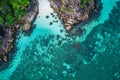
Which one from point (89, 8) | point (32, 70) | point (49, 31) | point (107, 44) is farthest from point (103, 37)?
point (32, 70)

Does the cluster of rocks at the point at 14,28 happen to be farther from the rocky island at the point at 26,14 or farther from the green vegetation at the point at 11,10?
the green vegetation at the point at 11,10

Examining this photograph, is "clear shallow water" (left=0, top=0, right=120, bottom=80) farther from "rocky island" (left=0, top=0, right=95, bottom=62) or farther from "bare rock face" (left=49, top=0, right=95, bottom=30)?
"bare rock face" (left=49, top=0, right=95, bottom=30)

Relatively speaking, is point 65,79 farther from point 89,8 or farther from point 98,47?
point 89,8

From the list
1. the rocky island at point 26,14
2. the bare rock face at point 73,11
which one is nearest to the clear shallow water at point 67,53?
the rocky island at point 26,14

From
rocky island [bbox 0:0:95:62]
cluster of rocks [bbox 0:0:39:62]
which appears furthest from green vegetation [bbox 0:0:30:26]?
cluster of rocks [bbox 0:0:39:62]

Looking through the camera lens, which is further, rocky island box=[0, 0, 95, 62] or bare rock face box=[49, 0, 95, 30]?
bare rock face box=[49, 0, 95, 30]
